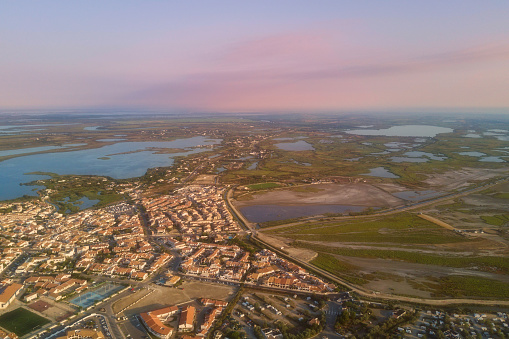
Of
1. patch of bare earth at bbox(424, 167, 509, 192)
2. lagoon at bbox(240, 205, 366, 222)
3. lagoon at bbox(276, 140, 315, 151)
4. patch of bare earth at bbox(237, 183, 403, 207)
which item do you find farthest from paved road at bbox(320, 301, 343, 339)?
lagoon at bbox(276, 140, 315, 151)

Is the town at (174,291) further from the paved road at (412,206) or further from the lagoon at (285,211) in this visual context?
the paved road at (412,206)

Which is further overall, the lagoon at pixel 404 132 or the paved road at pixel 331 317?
the lagoon at pixel 404 132

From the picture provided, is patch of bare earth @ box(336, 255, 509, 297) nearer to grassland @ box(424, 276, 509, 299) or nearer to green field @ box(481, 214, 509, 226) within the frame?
grassland @ box(424, 276, 509, 299)

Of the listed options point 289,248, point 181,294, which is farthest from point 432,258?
point 181,294

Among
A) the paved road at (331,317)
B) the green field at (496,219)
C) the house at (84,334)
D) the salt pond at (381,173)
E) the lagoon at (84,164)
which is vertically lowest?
the paved road at (331,317)

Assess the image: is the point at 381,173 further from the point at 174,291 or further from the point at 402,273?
the point at 174,291

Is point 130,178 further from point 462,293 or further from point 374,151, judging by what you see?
point 374,151

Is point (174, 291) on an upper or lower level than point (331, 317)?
upper

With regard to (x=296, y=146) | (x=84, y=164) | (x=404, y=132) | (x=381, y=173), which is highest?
(x=404, y=132)

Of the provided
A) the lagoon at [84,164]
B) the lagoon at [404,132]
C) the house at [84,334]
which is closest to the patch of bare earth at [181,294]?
the house at [84,334]

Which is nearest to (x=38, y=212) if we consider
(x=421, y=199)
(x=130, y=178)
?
(x=130, y=178)
